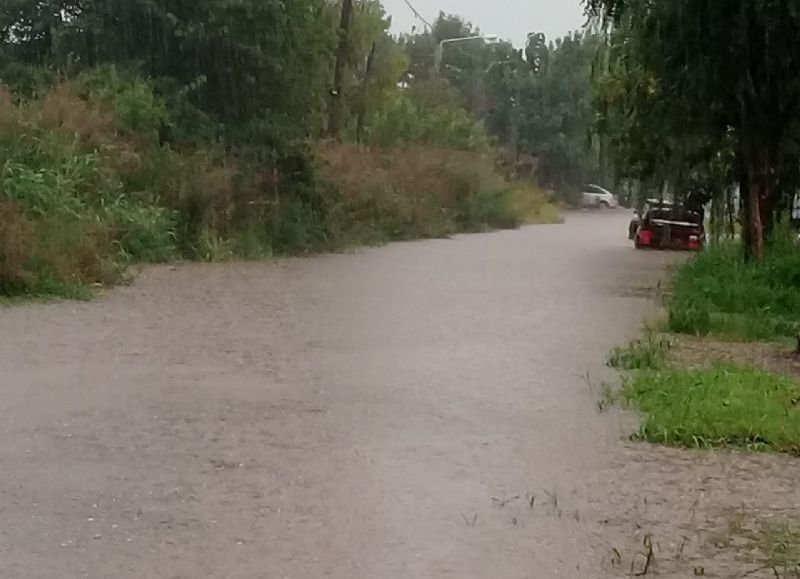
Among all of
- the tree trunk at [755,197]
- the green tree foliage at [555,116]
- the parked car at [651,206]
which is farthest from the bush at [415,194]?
the green tree foliage at [555,116]

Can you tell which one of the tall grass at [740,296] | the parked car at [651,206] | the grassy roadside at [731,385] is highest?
the parked car at [651,206]

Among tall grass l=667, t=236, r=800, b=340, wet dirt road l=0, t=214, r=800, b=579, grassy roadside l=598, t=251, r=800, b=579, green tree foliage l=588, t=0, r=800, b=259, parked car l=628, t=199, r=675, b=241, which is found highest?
green tree foliage l=588, t=0, r=800, b=259

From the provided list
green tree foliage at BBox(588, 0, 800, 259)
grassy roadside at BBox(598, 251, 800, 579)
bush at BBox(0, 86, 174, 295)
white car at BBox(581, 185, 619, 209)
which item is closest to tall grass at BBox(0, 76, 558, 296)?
bush at BBox(0, 86, 174, 295)

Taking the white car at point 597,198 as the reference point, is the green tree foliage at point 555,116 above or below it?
above

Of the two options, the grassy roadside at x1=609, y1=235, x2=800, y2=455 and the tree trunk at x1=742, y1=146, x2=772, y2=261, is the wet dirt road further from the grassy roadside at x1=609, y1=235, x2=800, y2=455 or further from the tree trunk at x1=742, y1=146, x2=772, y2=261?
the tree trunk at x1=742, y1=146, x2=772, y2=261

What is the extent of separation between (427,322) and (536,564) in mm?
10737

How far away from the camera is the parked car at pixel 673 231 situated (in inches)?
1603

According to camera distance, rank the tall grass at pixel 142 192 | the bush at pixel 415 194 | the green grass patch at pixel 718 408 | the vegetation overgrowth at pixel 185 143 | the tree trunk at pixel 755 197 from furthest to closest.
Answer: the bush at pixel 415 194, the tree trunk at pixel 755 197, the vegetation overgrowth at pixel 185 143, the tall grass at pixel 142 192, the green grass patch at pixel 718 408

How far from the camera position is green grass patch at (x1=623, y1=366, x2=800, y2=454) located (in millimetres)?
9445

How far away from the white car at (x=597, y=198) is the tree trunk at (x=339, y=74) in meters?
52.0

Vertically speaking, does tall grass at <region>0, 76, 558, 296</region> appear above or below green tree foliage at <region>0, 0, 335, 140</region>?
below

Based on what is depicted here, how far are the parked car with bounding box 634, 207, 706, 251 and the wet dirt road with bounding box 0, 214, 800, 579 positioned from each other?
78.2ft

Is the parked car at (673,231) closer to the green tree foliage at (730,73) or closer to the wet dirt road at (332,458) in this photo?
the green tree foliage at (730,73)

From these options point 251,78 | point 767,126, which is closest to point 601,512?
point 767,126
